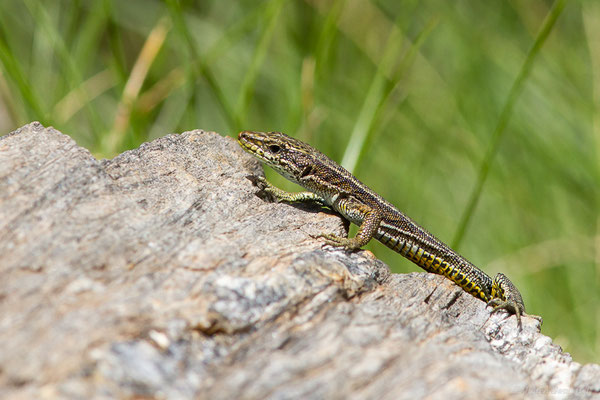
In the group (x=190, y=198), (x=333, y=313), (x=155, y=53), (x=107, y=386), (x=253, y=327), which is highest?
(x=155, y=53)

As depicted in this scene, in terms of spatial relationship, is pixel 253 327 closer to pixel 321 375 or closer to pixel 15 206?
pixel 321 375

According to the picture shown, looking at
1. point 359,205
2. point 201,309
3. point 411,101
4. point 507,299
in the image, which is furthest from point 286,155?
point 411,101

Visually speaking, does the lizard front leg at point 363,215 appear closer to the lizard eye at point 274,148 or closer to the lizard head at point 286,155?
the lizard head at point 286,155

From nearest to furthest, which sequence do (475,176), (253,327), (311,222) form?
(253,327)
(311,222)
(475,176)

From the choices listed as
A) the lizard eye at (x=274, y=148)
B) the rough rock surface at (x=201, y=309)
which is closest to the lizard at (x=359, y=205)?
the lizard eye at (x=274, y=148)

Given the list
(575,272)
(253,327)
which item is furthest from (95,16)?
(575,272)

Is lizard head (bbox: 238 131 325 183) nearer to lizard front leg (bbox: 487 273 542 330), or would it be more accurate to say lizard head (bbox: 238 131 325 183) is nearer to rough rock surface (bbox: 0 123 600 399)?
rough rock surface (bbox: 0 123 600 399)

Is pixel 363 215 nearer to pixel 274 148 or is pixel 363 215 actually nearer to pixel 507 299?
pixel 274 148
